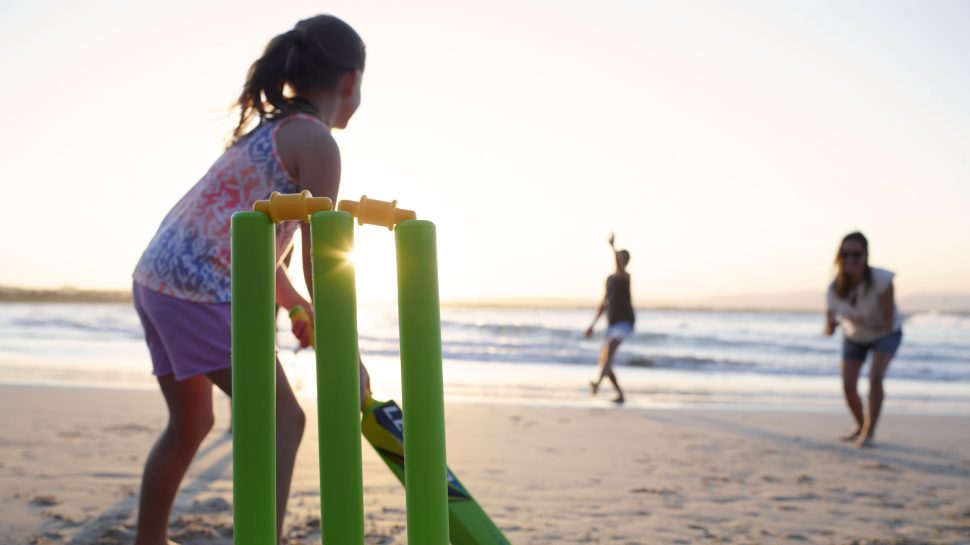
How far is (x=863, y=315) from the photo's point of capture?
6.25 metres

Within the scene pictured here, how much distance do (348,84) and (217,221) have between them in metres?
0.56

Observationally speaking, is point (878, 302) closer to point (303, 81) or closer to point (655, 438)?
point (655, 438)

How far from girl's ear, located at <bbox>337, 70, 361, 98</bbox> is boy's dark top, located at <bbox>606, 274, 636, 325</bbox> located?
23.7 feet

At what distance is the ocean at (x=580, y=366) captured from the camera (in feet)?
33.6

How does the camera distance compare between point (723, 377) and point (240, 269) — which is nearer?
point (240, 269)

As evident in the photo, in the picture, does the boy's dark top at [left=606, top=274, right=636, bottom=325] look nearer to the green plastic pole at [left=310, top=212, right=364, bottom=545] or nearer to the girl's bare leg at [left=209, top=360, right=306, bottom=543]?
the girl's bare leg at [left=209, top=360, right=306, bottom=543]

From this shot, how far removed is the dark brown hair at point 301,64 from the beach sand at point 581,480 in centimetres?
197

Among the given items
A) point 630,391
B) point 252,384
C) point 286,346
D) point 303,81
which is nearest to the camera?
point 252,384

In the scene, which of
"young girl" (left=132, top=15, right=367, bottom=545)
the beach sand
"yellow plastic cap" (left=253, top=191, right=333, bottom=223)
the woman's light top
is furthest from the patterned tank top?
the woman's light top

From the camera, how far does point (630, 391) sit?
1112 cm

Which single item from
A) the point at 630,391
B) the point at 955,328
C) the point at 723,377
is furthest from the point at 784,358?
the point at 955,328

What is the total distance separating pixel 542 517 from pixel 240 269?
9.89 feet

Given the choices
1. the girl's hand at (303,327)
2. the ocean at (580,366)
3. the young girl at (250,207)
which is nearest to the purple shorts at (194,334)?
the young girl at (250,207)

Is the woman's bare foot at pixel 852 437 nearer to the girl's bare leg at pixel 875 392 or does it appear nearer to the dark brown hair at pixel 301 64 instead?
the girl's bare leg at pixel 875 392
